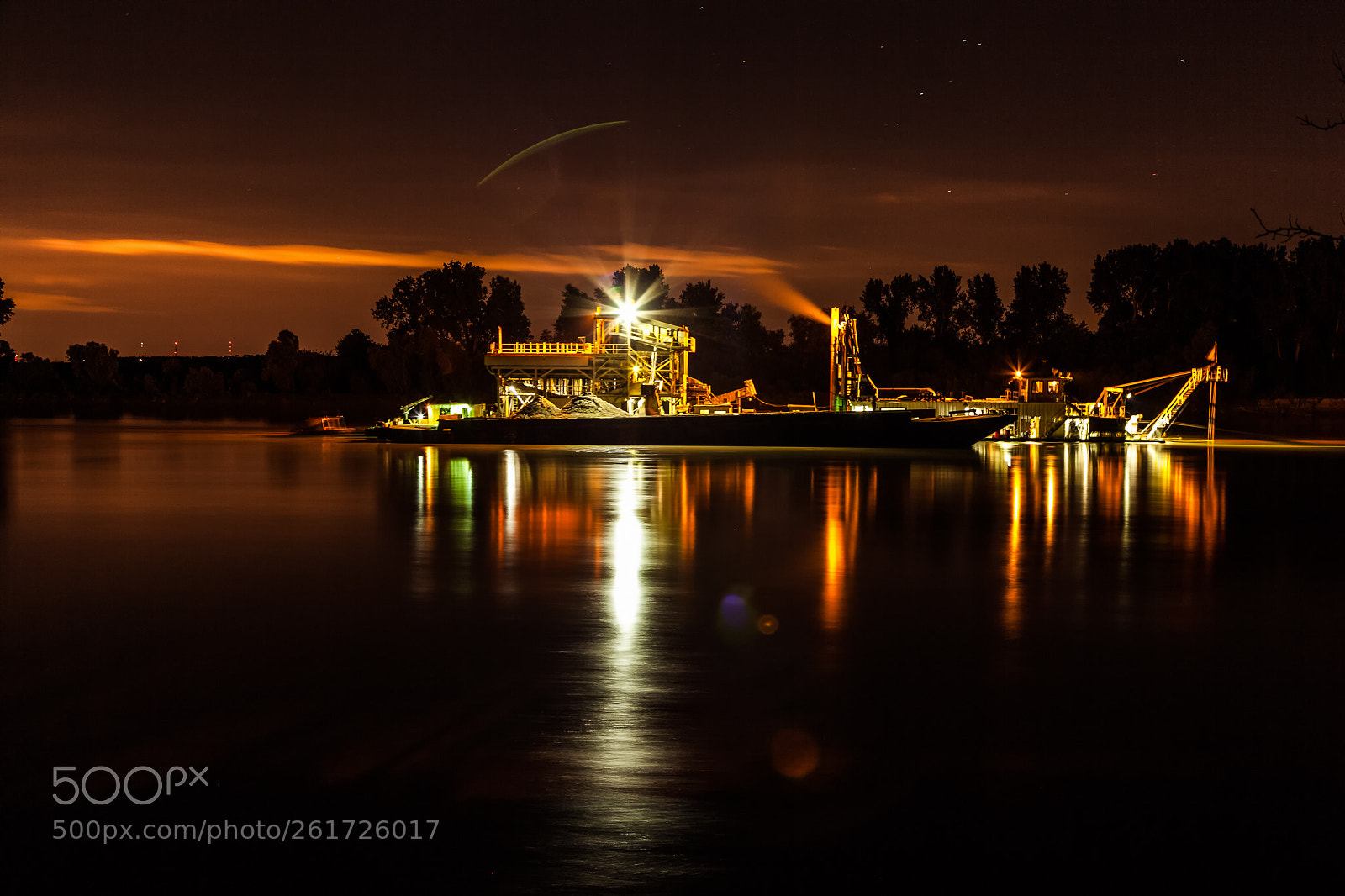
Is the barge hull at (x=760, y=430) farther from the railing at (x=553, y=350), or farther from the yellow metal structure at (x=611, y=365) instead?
the railing at (x=553, y=350)

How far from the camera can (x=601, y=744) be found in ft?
18.7

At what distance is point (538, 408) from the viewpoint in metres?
51.2

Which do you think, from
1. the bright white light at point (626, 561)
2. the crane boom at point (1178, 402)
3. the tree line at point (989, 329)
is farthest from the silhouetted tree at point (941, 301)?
the bright white light at point (626, 561)

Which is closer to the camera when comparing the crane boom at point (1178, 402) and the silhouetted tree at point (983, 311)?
the crane boom at point (1178, 402)

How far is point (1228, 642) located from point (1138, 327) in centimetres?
9183

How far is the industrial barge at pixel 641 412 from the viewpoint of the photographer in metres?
44.3

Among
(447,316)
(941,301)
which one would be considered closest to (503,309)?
(447,316)

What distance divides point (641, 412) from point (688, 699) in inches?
1721

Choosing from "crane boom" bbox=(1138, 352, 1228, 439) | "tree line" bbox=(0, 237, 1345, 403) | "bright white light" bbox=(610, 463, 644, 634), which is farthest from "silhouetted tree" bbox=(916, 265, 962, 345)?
"bright white light" bbox=(610, 463, 644, 634)

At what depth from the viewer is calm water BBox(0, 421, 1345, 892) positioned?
4586 millimetres
